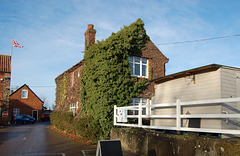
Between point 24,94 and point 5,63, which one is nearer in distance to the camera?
point 5,63

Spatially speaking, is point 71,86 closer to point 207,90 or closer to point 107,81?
point 107,81

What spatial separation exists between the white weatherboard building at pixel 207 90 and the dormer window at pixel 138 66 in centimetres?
455

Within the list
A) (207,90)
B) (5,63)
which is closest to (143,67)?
(207,90)

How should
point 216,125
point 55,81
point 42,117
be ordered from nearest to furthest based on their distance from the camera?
point 216,125, point 55,81, point 42,117

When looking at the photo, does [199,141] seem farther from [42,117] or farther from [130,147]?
[42,117]

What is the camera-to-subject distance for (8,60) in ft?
110

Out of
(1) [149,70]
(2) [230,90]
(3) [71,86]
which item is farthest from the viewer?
(3) [71,86]

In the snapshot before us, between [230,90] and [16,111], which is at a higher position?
[230,90]

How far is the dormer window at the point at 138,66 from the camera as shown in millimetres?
17578

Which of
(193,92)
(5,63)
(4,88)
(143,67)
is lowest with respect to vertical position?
(193,92)

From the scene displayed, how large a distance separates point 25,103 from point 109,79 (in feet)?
110

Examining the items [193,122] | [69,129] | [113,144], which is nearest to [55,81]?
[69,129]

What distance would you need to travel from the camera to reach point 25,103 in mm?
43969

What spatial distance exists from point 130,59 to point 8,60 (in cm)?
2397
